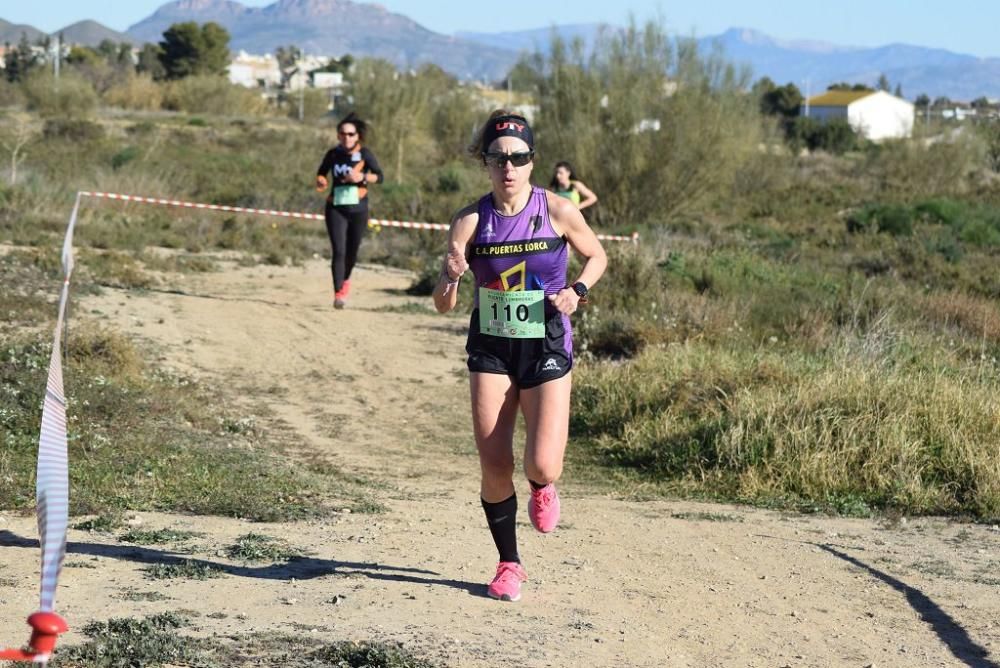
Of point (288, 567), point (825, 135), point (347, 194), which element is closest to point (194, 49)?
point (825, 135)

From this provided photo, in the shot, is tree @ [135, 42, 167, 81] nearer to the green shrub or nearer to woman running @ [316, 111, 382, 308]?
the green shrub

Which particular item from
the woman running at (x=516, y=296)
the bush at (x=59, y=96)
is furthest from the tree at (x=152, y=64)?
the woman running at (x=516, y=296)

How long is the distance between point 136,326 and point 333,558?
24.1 feet

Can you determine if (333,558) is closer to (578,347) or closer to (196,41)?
(578,347)

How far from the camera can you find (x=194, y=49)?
9350 centimetres

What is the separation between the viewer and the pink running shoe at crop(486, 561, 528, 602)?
566 centimetres

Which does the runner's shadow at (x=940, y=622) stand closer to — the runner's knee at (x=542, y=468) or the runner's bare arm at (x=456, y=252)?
the runner's knee at (x=542, y=468)

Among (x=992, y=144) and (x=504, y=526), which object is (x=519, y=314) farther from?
(x=992, y=144)

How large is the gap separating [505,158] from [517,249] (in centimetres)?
36

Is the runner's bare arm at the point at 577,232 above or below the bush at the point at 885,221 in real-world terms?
above

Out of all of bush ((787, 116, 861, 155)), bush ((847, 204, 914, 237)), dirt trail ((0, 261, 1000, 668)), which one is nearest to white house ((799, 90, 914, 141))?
bush ((787, 116, 861, 155))

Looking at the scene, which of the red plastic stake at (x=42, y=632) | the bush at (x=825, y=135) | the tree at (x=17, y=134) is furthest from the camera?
the bush at (x=825, y=135)

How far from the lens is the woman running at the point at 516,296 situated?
217 inches

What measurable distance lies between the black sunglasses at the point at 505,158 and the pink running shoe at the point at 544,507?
1.32 m
